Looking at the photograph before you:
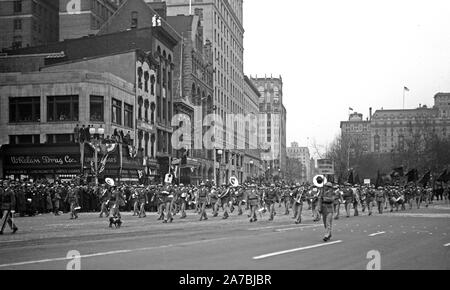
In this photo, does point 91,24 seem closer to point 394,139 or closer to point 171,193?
point 171,193

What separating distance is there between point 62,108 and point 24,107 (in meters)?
3.45

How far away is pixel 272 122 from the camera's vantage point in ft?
570

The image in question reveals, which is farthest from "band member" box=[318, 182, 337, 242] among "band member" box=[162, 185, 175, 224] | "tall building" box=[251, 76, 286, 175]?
"tall building" box=[251, 76, 286, 175]

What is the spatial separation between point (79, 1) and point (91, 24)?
4.76 meters

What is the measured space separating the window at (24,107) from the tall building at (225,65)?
1536 inches

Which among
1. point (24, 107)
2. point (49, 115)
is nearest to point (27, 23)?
point (24, 107)

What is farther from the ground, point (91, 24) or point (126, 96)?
point (91, 24)

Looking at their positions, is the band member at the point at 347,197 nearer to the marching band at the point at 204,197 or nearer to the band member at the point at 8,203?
the marching band at the point at 204,197

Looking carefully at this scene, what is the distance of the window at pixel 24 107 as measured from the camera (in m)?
53.1

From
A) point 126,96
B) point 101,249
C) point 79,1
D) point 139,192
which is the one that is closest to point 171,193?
point 139,192

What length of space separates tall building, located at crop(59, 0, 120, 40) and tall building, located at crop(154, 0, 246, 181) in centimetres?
2160

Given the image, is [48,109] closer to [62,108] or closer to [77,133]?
[62,108]

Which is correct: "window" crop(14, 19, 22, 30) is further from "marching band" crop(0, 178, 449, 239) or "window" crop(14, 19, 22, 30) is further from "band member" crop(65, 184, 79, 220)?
"band member" crop(65, 184, 79, 220)

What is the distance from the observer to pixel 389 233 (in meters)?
22.0
